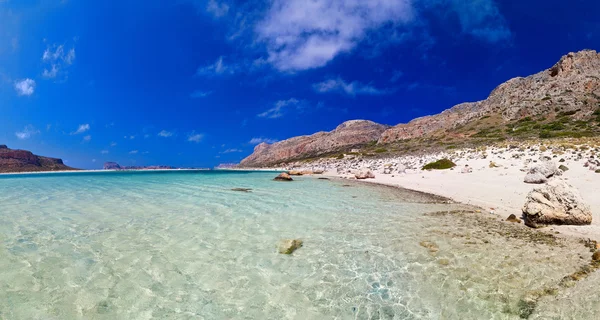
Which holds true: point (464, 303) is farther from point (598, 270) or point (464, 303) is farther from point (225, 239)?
point (225, 239)

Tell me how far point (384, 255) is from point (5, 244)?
423 inches

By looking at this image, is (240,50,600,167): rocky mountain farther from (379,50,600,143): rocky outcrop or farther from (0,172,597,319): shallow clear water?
(0,172,597,319): shallow clear water

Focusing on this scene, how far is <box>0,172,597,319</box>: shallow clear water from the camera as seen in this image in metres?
4.78

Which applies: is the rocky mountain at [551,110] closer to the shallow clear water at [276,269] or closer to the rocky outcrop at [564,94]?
the rocky outcrop at [564,94]

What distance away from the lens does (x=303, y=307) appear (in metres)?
4.89

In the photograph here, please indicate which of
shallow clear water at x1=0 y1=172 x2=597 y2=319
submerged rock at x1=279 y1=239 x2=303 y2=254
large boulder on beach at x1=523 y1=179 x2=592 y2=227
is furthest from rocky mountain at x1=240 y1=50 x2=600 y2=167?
submerged rock at x1=279 y1=239 x2=303 y2=254

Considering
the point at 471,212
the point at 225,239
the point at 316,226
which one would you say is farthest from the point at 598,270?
the point at 225,239

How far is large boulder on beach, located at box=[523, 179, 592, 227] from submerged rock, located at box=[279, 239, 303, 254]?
7738 millimetres

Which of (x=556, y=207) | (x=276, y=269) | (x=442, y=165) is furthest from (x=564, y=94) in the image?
(x=276, y=269)

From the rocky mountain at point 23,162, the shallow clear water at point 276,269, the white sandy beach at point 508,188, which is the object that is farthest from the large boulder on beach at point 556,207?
the rocky mountain at point 23,162

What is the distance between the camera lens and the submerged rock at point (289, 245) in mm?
7527

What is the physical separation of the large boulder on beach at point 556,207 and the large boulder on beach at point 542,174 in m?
7.87

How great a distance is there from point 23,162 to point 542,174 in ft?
726

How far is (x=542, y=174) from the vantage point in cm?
1597
